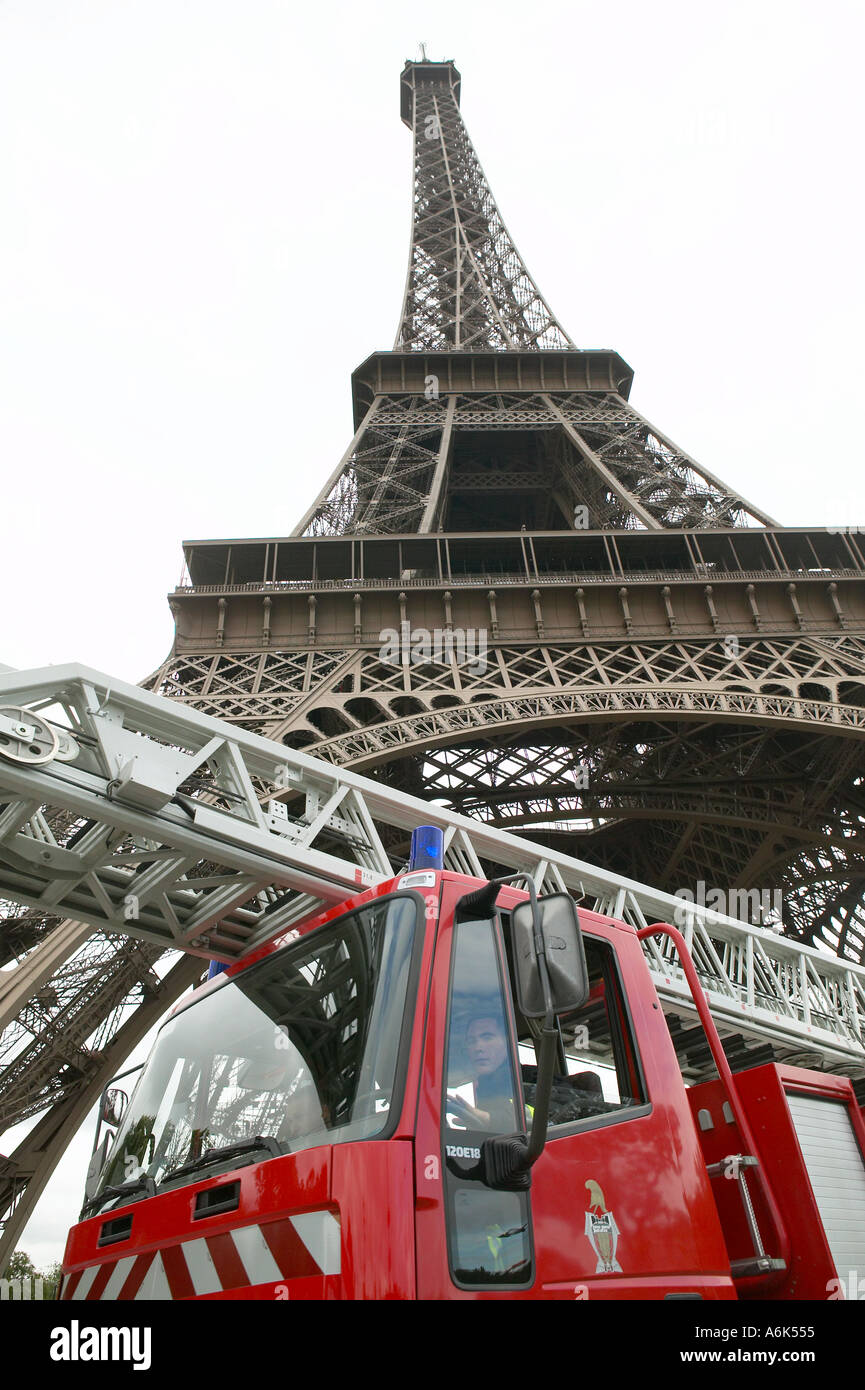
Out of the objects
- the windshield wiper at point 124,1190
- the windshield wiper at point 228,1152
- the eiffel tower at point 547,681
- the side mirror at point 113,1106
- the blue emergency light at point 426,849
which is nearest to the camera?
the windshield wiper at point 228,1152

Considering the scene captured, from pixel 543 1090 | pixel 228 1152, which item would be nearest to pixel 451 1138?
pixel 543 1090

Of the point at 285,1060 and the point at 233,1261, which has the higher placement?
the point at 285,1060

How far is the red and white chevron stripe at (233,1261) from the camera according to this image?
247 cm

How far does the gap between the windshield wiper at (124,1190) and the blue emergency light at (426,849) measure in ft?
4.98

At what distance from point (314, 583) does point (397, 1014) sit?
16.2 meters

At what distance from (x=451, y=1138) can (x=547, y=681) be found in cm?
1443

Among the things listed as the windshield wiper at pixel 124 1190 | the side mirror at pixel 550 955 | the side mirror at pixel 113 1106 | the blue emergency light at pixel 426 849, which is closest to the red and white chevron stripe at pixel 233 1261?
the windshield wiper at pixel 124 1190

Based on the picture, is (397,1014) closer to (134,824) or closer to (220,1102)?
(220,1102)

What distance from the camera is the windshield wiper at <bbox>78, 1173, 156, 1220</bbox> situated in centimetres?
316

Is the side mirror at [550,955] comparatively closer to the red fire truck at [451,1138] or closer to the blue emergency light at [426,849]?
the red fire truck at [451,1138]

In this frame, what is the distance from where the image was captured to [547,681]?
16.9 metres

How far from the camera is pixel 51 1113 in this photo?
45.5 feet

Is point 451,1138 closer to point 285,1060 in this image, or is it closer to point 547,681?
point 285,1060

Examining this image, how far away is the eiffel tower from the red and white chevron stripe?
7863 mm
